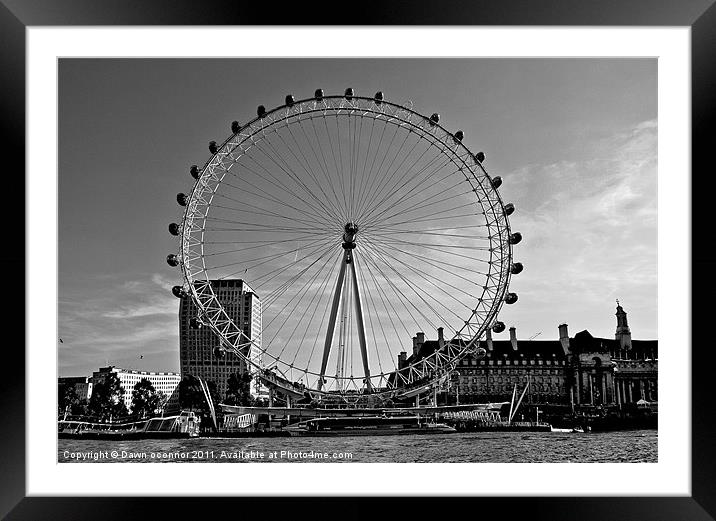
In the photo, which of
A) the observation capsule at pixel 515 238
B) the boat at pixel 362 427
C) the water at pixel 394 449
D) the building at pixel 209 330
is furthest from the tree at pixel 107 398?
the observation capsule at pixel 515 238

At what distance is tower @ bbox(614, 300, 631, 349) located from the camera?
879cm

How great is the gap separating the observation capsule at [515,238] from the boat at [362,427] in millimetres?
3339

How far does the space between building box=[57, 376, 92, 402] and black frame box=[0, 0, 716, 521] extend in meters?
4.02

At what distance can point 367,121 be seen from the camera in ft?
30.9

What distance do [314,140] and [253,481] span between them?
17.4 ft

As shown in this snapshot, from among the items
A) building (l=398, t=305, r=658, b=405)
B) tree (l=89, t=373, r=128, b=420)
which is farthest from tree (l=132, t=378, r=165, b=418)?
building (l=398, t=305, r=658, b=405)

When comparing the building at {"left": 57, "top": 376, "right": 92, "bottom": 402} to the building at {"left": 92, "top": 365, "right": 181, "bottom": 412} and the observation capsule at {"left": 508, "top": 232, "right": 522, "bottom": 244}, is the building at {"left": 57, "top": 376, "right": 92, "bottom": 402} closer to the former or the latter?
the building at {"left": 92, "top": 365, "right": 181, "bottom": 412}

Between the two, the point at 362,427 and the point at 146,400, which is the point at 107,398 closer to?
the point at 146,400

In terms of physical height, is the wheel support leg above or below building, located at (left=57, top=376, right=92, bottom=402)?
above

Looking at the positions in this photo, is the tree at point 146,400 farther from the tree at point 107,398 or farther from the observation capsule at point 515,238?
the observation capsule at point 515,238

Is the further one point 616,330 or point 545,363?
point 545,363
